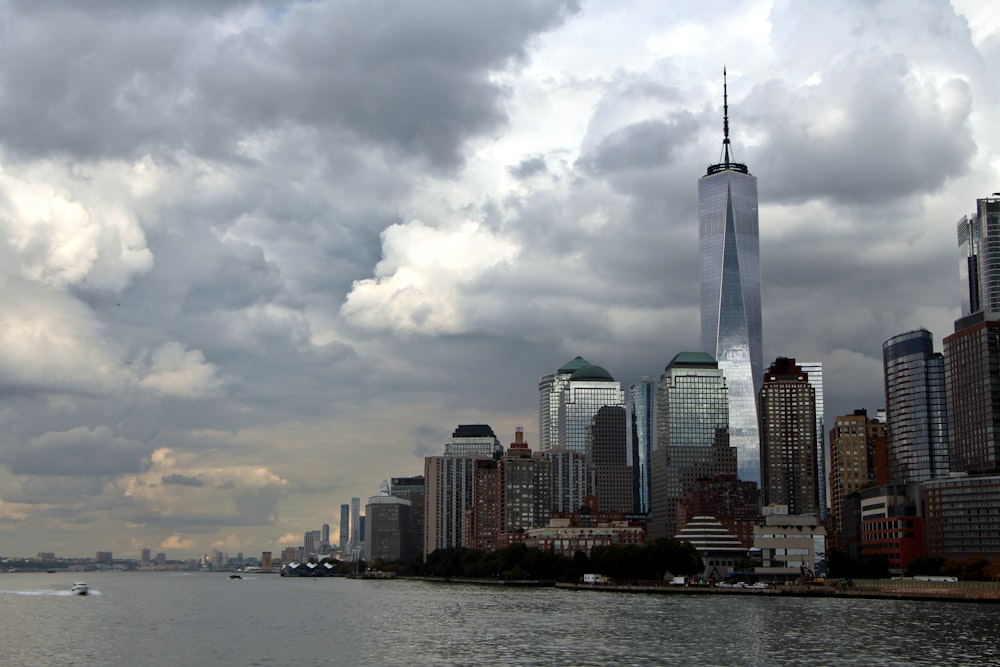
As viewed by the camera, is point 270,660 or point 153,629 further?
point 153,629

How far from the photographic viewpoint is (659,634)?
14712cm

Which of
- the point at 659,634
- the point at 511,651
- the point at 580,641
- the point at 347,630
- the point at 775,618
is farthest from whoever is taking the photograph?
the point at 775,618

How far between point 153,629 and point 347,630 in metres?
29.1

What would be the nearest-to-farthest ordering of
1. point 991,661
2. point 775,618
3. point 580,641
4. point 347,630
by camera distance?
point 991,661 → point 580,641 → point 347,630 → point 775,618

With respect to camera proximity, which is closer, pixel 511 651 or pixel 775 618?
pixel 511 651

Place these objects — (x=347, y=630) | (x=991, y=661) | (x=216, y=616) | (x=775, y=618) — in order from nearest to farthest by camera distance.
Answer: (x=991, y=661)
(x=347, y=630)
(x=775, y=618)
(x=216, y=616)

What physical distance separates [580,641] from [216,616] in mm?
85813

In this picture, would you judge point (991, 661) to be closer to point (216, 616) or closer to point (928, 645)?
point (928, 645)

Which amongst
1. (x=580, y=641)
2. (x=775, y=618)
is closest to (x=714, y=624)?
(x=775, y=618)

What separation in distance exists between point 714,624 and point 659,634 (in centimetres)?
2136

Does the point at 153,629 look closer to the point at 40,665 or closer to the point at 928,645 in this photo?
the point at 40,665

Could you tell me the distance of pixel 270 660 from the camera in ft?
396

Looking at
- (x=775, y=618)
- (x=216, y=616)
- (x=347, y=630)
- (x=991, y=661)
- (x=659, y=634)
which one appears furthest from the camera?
(x=216, y=616)

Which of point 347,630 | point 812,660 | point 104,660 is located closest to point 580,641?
point 812,660
